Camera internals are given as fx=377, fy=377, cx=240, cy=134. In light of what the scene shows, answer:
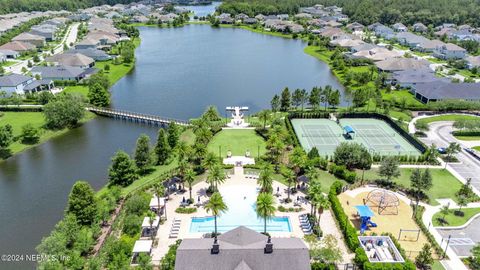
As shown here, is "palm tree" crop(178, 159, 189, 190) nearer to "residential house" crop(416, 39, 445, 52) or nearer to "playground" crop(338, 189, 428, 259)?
"playground" crop(338, 189, 428, 259)

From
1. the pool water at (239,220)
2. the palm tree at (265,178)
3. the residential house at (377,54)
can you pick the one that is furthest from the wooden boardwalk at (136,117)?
the residential house at (377,54)

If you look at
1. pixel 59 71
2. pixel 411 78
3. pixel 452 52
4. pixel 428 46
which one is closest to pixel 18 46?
pixel 59 71

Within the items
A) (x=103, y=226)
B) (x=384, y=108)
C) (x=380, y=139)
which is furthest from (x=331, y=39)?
(x=103, y=226)

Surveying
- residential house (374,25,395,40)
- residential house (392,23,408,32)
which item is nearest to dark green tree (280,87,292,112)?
residential house (374,25,395,40)

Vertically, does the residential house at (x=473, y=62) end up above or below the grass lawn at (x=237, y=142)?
above

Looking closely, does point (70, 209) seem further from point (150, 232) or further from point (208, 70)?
point (208, 70)

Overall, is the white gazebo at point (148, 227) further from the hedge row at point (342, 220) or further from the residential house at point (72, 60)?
the residential house at point (72, 60)

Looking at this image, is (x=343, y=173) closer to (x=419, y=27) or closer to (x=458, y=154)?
(x=458, y=154)
